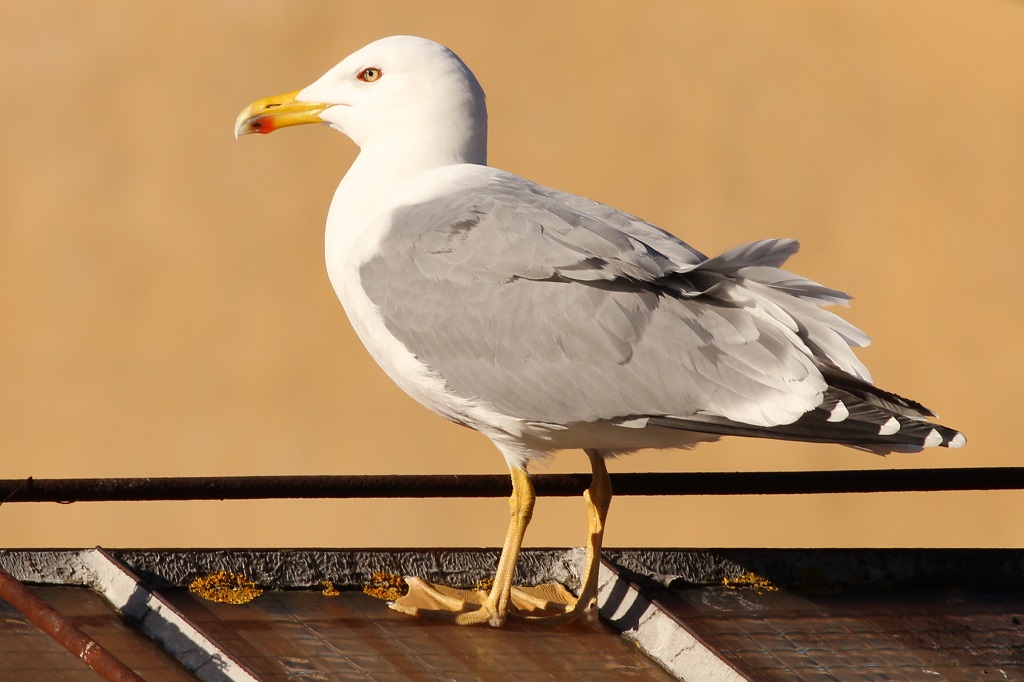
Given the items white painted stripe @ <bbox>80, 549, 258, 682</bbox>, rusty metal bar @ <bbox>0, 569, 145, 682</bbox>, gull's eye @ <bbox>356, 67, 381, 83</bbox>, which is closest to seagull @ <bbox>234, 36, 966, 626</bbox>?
gull's eye @ <bbox>356, 67, 381, 83</bbox>

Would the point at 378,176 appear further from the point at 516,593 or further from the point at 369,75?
the point at 516,593

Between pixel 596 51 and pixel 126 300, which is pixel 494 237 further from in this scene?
pixel 596 51

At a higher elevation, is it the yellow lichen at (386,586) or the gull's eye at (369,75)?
the gull's eye at (369,75)

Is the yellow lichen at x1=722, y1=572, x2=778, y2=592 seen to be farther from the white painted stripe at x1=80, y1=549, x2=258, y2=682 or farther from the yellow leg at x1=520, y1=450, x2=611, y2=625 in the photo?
the white painted stripe at x1=80, y1=549, x2=258, y2=682

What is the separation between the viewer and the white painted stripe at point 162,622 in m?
2.63

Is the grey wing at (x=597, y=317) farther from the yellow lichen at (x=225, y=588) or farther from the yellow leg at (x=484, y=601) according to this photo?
the yellow lichen at (x=225, y=588)

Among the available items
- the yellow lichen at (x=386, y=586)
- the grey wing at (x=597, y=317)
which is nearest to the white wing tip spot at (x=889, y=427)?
the grey wing at (x=597, y=317)

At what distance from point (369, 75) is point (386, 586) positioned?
1546 mm

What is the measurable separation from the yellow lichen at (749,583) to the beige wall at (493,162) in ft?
33.0

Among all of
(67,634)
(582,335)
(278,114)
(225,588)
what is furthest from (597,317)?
(67,634)

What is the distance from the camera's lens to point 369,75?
414 cm

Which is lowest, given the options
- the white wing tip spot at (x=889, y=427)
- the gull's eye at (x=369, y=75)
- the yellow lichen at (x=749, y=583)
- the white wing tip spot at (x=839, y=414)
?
the yellow lichen at (x=749, y=583)

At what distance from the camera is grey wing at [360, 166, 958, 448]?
3256 millimetres

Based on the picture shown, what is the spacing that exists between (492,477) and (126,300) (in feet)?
43.2
